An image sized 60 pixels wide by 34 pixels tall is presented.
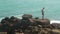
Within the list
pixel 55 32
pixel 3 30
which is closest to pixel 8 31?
pixel 3 30

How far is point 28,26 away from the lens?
3050 centimetres

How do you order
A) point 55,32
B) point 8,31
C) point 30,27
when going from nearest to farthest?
point 55,32, point 30,27, point 8,31

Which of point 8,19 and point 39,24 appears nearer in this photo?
point 39,24

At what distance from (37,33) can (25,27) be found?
10.8 feet

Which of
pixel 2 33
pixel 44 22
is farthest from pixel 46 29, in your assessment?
pixel 2 33

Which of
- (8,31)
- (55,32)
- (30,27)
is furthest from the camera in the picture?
(8,31)

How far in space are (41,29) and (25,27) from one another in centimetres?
297

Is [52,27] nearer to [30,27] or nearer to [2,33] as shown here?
[30,27]

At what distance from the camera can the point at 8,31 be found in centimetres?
3225

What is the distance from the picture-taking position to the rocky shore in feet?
93.0

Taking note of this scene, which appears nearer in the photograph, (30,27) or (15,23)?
(30,27)

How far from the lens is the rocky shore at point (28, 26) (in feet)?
93.0

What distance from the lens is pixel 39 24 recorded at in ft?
102

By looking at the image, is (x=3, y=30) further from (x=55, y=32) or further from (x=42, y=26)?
(x=55, y=32)
